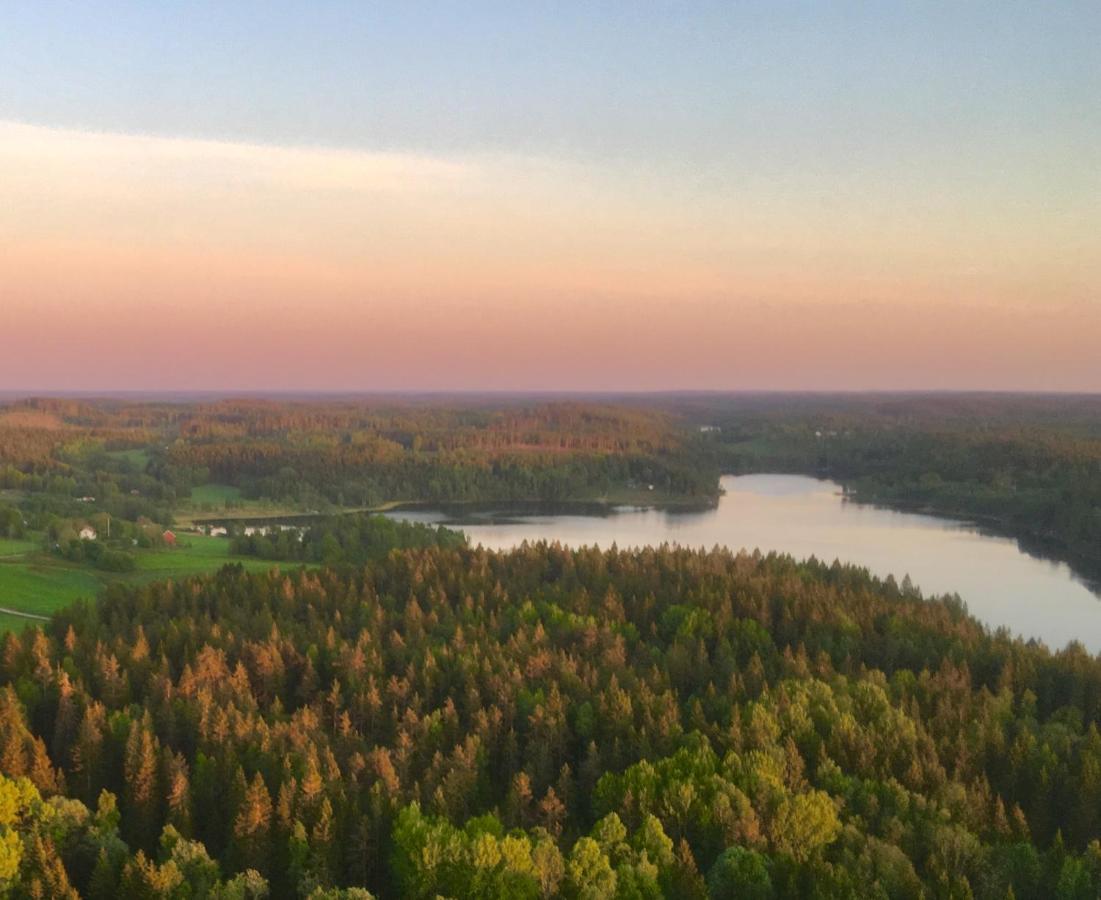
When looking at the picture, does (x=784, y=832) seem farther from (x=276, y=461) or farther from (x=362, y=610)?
(x=276, y=461)

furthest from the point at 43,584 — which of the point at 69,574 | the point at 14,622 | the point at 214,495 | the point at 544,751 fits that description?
the point at 214,495

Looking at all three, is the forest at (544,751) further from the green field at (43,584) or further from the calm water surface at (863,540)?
the calm water surface at (863,540)

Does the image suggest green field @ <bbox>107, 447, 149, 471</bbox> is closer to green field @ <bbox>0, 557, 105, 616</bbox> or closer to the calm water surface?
the calm water surface

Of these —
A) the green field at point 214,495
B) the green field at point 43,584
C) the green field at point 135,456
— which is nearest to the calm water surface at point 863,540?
the green field at point 214,495

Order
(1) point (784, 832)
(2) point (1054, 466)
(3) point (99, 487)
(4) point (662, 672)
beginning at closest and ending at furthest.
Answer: (1) point (784, 832)
(4) point (662, 672)
(3) point (99, 487)
(2) point (1054, 466)

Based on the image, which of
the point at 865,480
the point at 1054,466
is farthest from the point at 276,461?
the point at 1054,466

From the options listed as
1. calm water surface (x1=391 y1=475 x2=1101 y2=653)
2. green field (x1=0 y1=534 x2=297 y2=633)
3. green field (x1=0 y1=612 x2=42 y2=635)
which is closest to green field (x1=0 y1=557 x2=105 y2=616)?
green field (x1=0 y1=534 x2=297 y2=633)
